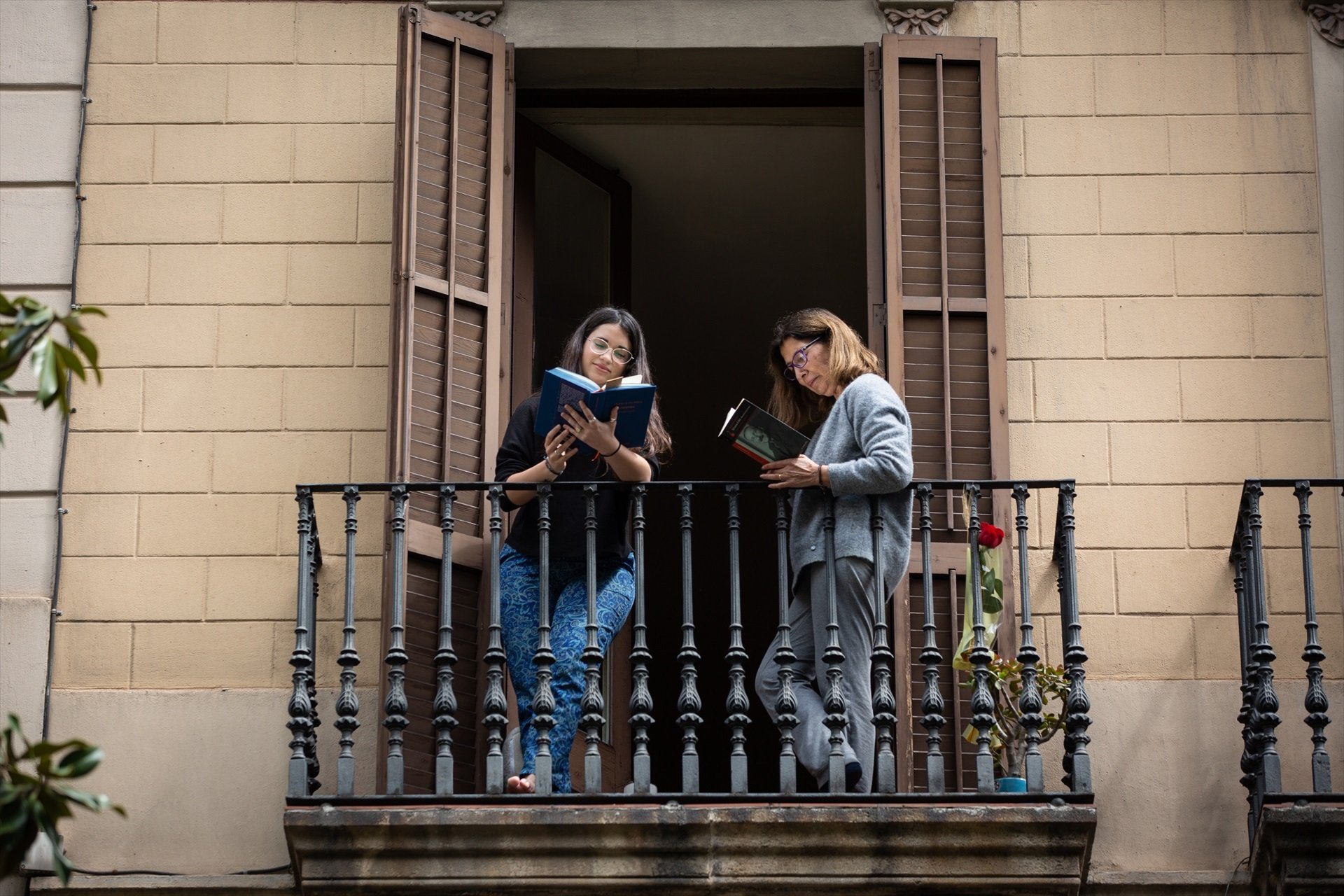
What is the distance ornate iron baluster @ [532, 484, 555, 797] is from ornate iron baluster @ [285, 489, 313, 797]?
684mm

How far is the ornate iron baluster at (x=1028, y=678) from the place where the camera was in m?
6.96

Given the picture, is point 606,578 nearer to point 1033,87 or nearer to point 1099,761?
point 1099,761

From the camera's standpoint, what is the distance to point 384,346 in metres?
8.20

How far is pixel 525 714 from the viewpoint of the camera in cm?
719

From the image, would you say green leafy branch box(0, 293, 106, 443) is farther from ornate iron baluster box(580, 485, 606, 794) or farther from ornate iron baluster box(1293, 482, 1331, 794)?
ornate iron baluster box(1293, 482, 1331, 794)

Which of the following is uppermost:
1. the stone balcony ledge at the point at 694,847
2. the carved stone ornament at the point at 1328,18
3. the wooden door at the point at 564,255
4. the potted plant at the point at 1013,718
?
the carved stone ornament at the point at 1328,18

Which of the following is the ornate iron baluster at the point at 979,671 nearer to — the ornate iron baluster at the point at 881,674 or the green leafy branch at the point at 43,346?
the ornate iron baluster at the point at 881,674

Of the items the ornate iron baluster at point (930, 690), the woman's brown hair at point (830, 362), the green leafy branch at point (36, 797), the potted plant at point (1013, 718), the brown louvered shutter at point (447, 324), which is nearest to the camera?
the green leafy branch at point (36, 797)

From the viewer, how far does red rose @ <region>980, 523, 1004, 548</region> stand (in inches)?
293

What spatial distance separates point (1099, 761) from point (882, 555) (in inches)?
46.1

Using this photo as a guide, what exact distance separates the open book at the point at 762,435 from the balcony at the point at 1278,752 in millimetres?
1468

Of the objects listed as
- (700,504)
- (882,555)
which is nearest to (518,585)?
(882,555)

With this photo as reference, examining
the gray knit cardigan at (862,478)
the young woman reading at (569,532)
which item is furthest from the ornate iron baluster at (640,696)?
the gray knit cardigan at (862,478)

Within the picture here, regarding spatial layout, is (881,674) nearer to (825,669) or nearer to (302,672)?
(825,669)
